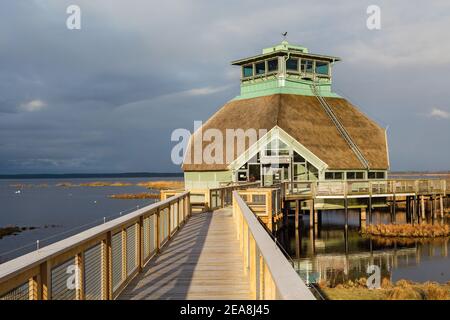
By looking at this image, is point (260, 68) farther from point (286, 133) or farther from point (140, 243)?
point (140, 243)

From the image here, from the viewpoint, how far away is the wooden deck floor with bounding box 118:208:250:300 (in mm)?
8594

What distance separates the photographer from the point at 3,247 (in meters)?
36.5

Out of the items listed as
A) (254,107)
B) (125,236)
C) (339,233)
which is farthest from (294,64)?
(125,236)

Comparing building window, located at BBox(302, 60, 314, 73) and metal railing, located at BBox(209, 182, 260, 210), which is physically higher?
building window, located at BBox(302, 60, 314, 73)

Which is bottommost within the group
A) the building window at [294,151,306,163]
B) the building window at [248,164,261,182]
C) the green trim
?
the building window at [248,164,261,182]

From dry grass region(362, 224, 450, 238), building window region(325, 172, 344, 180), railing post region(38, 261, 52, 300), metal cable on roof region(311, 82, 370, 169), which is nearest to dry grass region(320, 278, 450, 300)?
railing post region(38, 261, 52, 300)

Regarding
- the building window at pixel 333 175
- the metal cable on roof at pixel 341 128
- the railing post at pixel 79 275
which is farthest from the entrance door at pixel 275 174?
the railing post at pixel 79 275

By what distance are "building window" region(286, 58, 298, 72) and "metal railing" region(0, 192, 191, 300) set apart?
121 feet

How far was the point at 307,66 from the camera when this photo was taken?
50438mm

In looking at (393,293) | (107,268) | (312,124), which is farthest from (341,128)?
(107,268)

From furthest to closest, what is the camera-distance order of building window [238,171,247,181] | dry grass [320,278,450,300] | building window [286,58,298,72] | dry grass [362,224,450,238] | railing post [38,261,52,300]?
building window [286,58,298,72] < building window [238,171,247,181] < dry grass [362,224,450,238] < dry grass [320,278,450,300] < railing post [38,261,52,300]

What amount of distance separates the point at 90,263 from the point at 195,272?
276 cm

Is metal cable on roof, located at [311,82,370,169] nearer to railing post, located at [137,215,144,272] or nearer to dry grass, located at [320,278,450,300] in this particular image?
dry grass, located at [320,278,450,300]

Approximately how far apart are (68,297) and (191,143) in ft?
136
